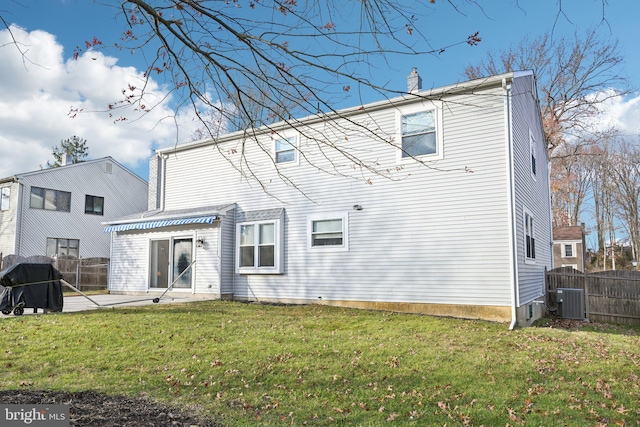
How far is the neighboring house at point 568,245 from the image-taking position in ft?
114

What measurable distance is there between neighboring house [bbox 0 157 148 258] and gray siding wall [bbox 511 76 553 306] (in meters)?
22.9

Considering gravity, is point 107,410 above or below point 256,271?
below

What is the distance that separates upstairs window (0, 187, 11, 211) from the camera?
936 inches

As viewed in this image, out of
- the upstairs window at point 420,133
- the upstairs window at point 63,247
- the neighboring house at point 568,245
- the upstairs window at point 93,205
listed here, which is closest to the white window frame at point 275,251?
the upstairs window at point 420,133

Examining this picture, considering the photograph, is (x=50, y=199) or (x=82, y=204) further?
(x=82, y=204)

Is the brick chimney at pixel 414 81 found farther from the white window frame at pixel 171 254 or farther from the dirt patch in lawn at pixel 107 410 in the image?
the dirt patch in lawn at pixel 107 410

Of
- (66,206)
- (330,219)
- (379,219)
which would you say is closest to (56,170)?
(66,206)

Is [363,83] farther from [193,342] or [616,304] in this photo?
[616,304]

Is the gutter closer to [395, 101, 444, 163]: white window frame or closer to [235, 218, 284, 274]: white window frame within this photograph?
[395, 101, 444, 163]: white window frame

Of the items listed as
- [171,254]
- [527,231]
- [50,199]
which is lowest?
[171,254]

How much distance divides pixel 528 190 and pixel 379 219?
429 cm

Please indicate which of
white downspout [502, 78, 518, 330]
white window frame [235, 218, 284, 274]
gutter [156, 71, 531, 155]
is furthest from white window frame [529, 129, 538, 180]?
white window frame [235, 218, 284, 274]

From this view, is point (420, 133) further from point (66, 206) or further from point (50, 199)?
point (66, 206)

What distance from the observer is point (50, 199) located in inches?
971
